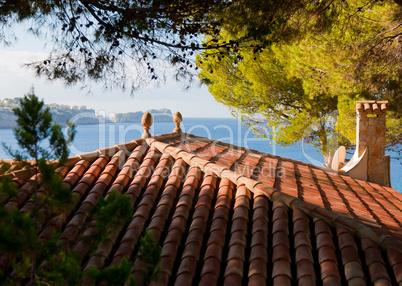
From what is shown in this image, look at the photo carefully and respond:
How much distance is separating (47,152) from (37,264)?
764 millimetres

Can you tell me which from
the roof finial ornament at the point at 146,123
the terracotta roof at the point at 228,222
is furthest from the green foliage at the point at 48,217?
the roof finial ornament at the point at 146,123

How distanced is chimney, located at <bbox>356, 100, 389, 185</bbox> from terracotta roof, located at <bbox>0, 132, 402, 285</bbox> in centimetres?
295

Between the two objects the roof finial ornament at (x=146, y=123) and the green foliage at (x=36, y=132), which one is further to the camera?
the roof finial ornament at (x=146, y=123)

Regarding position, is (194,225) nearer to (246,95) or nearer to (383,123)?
(383,123)

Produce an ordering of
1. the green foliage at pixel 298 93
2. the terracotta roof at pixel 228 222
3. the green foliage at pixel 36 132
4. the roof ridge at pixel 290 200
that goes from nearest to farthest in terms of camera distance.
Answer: the green foliage at pixel 36 132
the terracotta roof at pixel 228 222
the roof ridge at pixel 290 200
the green foliage at pixel 298 93

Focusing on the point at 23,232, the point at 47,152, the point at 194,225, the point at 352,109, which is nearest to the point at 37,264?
the point at 23,232

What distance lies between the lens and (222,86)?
60.2 feet

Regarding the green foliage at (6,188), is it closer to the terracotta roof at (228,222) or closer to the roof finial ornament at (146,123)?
the terracotta roof at (228,222)

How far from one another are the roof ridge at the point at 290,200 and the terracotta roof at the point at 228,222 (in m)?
0.01

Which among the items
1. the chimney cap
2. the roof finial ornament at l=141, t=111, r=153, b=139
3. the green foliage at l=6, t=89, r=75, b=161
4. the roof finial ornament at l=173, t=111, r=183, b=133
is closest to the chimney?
the chimney cap

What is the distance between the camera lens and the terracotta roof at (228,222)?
12.2 feet

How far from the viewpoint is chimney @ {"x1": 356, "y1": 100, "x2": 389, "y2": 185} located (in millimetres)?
9539

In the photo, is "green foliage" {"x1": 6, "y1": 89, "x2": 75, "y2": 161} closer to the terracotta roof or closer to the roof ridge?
the terracotta roof

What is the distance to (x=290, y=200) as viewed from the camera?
15.8 feet
